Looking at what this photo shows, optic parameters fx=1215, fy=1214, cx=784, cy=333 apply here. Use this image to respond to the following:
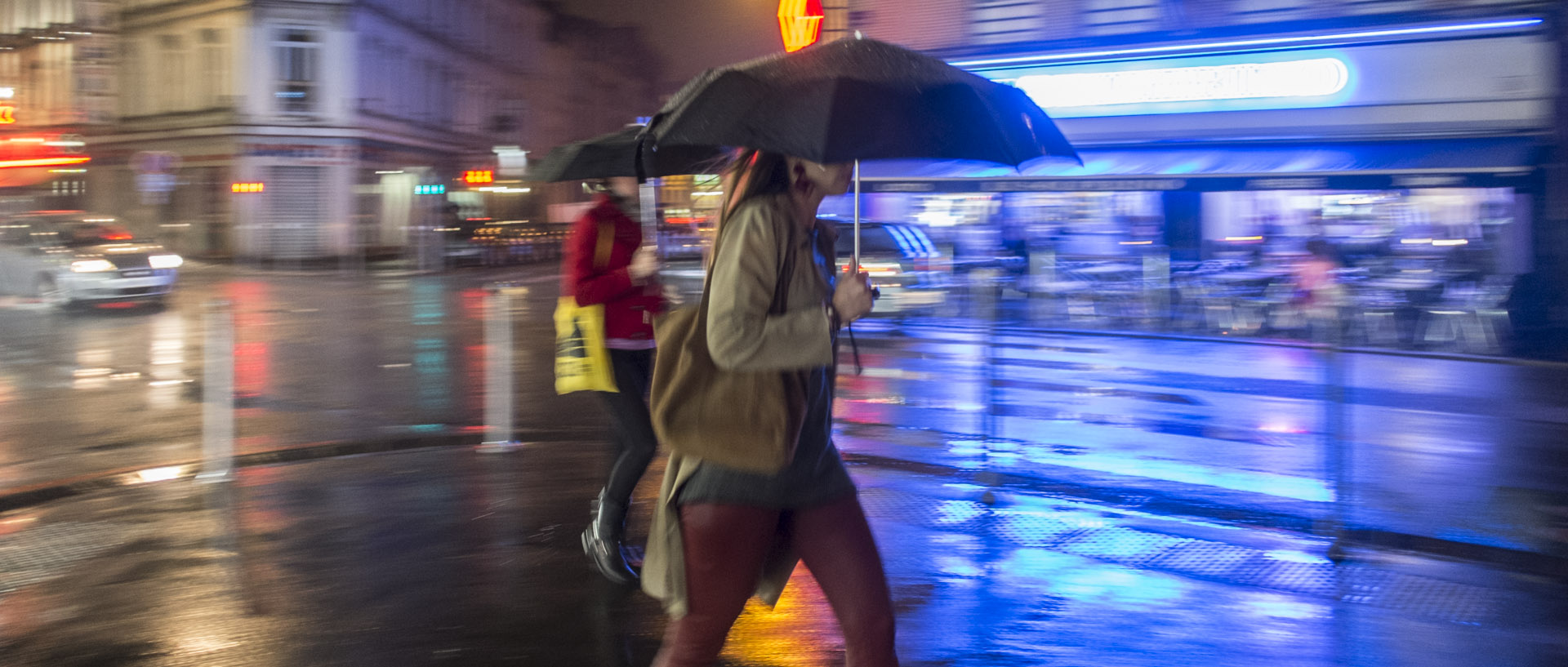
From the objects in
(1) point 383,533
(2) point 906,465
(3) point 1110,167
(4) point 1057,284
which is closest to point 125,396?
(1) point 383,533

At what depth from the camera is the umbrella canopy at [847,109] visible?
2.76m

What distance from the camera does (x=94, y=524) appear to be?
20.8ft

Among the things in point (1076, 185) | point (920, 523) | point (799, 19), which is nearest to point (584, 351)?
point (920, 523)

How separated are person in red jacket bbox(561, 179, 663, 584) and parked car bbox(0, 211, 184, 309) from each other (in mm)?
18083

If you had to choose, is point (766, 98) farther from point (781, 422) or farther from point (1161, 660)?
point (1161, 660)

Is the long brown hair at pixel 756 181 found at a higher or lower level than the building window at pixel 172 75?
lower

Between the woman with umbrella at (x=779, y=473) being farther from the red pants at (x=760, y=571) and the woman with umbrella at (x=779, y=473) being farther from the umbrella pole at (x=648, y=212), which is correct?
the umbrella pole at (x=648, y=212)

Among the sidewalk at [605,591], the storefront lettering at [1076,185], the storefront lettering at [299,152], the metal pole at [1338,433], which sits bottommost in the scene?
the sidewalk at [605,591]

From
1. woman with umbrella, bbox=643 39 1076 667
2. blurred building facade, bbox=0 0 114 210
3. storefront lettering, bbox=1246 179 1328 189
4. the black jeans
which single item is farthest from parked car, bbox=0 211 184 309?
woman with umbrella, bbox=643 39 1076 667

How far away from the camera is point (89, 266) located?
20.0 meters

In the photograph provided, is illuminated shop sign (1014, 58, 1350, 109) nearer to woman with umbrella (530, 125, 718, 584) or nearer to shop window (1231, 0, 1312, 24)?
shop window (1231, 0, 1312, 24)

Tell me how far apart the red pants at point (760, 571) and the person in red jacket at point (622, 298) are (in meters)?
2.20

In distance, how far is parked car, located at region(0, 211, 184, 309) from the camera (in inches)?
787

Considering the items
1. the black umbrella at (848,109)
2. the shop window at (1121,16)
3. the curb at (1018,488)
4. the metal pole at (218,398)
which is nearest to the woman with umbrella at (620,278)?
the black umbrella at (848,109)
